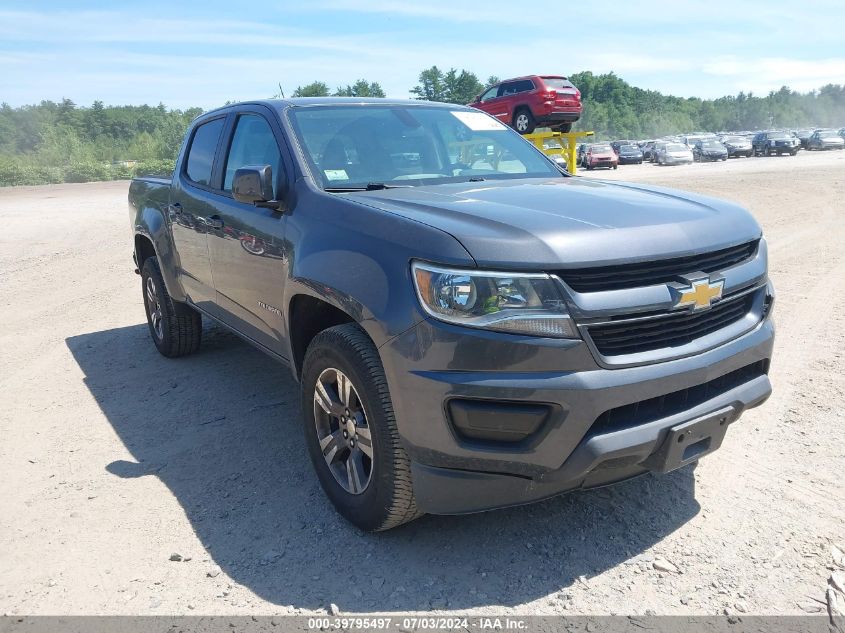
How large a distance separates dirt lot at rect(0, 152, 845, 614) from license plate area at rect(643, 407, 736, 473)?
0.46 m

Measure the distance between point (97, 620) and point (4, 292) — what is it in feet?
25.0

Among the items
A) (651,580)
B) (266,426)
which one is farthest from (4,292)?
(651,580)

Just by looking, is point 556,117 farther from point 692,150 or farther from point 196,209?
point 692,150

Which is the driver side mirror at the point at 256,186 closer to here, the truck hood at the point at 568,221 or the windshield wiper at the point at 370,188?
the windshield wiper at the point at 370,188

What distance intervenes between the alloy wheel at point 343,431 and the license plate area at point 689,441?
112cm

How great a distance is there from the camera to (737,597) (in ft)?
8.15

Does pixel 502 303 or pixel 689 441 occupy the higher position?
pixel 502 303

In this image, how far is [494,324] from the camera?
7.70ft

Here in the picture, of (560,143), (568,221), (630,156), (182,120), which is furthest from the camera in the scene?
(182,120)

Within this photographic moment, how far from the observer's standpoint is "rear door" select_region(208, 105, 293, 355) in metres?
3.50

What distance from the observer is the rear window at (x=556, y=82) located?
17.2 m

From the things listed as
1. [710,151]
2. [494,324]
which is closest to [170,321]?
[494,324]

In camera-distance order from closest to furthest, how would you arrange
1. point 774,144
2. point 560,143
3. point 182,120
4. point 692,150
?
point 560,143 < point 692,150 < point 774,144 < point 182,120

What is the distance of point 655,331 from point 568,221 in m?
0.52
